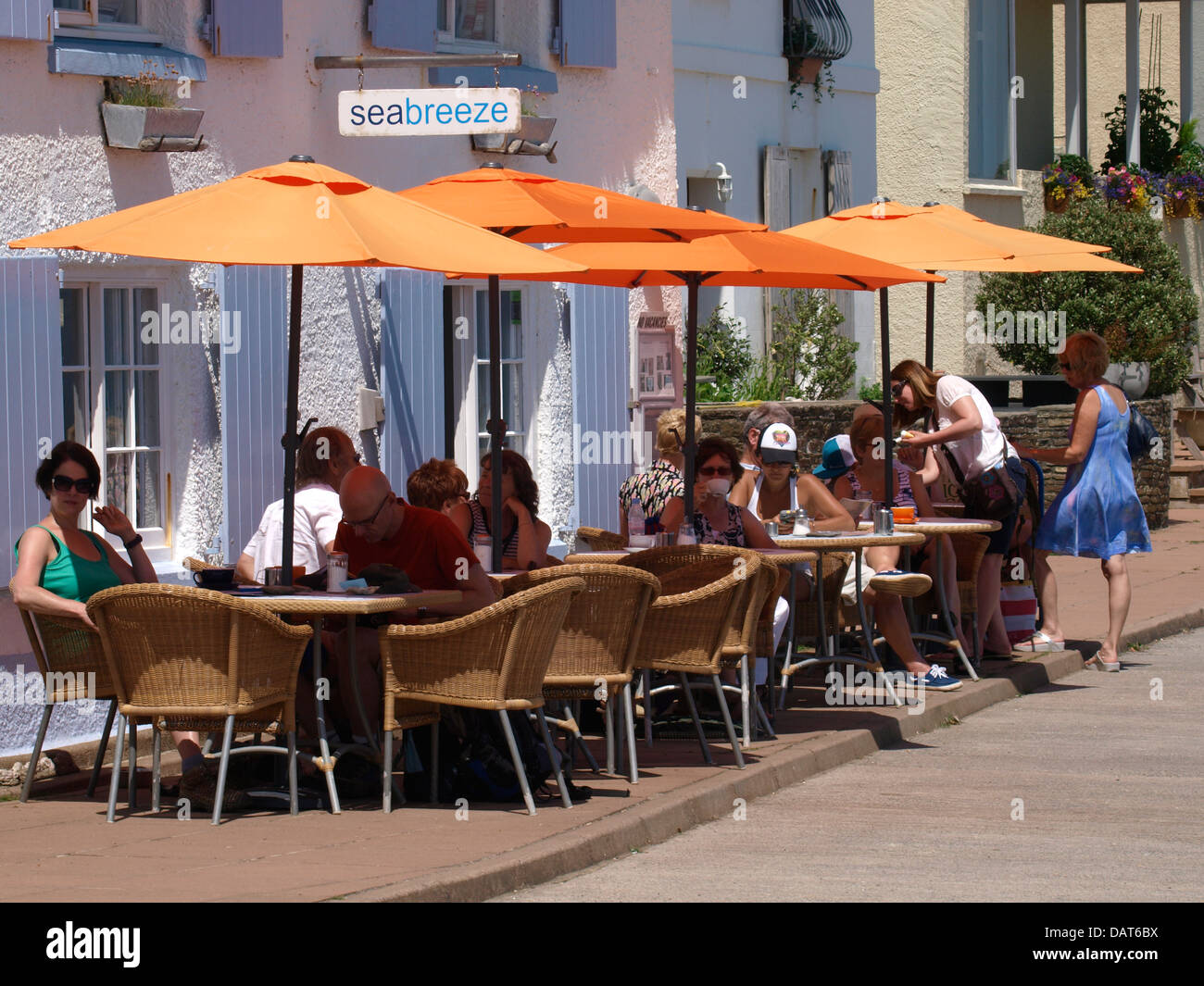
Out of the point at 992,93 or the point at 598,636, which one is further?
the point at 992,93

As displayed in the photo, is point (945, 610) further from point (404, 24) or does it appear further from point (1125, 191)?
point (1125, 191)

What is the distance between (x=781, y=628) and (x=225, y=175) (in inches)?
→ 141

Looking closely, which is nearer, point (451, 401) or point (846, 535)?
point (846, 535)

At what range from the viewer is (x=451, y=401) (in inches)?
498

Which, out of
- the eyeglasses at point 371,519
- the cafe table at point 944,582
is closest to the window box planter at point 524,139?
the cafe table at point 944,582

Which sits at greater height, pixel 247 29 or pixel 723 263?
pixel 247 29

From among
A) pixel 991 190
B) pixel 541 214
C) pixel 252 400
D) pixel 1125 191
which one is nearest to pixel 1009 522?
pixel 541 214

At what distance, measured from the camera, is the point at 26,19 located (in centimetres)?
927

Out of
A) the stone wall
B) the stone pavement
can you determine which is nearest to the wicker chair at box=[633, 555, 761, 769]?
the stone pavement

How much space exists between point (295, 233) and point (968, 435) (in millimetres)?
5295
